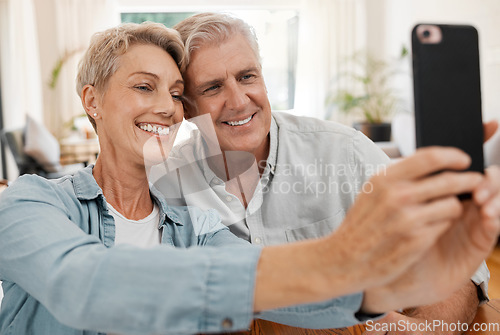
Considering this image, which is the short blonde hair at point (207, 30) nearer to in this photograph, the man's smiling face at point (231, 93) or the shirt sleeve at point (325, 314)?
the man's smiling face at point (231, 93)

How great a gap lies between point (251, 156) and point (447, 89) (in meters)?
0.85

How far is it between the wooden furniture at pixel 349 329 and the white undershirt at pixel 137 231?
0.30 metres

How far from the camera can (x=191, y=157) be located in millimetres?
1326

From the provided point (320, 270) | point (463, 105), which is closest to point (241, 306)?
point (320, 270)

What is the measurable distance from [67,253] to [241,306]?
0.83 ft

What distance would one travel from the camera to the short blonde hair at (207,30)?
1231mm

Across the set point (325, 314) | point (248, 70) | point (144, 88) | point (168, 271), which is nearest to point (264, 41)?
point (248, 70)

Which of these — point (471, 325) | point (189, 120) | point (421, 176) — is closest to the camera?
point (421, 176)

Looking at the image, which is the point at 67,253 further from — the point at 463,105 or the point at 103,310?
the point at 463,105

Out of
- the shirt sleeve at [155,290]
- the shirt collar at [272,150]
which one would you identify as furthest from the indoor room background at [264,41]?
the shirt sleeve at [155,290]

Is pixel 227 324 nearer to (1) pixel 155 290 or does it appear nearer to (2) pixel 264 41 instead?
(1) pixel 155 290

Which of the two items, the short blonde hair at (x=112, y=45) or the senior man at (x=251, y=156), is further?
the senior man at (x=251, y=156)

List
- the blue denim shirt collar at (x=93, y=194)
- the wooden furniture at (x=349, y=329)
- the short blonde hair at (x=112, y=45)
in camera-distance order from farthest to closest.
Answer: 1. the short blonde hair at (x=112, y=45)
2. the blue denim shirt collar at (x=93, y=194)
3. the wooden furniture at (x=349, y=329)

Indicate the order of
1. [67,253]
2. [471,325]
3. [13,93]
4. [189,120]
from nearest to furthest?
[67,253], [471,325], [189,120], [13,93]
